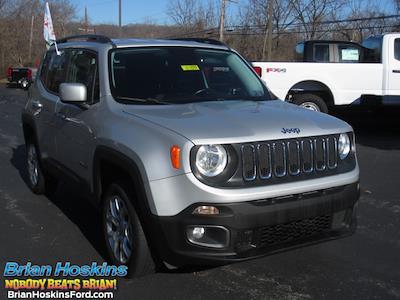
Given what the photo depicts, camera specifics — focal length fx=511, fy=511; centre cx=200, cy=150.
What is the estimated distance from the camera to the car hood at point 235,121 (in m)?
3.44

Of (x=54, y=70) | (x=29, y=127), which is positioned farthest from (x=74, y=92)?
(x=29, y=127)

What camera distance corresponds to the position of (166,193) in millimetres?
3367

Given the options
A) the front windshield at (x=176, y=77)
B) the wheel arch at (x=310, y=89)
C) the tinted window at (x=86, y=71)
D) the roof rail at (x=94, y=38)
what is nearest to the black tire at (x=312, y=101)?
the wheel arch at (x=310, y=89)

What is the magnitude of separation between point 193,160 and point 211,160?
13 cm

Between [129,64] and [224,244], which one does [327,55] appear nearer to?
[129,64]

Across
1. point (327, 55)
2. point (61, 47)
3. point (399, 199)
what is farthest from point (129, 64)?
point (327, 55)

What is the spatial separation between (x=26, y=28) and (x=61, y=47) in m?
51.4

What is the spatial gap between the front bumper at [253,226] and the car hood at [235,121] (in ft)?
1.45

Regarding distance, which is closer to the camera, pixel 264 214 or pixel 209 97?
pixel 264 214

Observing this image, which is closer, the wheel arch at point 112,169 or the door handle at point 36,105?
the wheel arch at point 112,169

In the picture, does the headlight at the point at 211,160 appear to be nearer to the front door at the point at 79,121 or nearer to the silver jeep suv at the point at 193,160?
the silver jeep suv at the point at 193,160

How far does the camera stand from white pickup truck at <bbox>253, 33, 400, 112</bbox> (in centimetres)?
1095

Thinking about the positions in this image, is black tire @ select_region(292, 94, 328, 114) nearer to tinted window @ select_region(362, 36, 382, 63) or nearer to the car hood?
tinted window @ select_region(362, 36, 382, 63)

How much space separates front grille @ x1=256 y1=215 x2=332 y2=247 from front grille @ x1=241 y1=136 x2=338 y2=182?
13.3 inches
